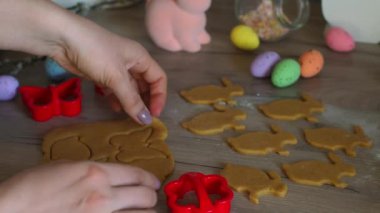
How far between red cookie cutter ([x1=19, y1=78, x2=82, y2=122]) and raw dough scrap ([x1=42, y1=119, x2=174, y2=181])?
4 centimetres

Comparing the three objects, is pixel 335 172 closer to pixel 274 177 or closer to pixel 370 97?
pixel 274 177

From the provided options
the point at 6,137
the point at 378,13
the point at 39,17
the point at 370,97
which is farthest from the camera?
the point at 378,13

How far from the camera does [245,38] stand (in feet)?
3.39

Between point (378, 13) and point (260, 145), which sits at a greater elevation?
point (378, 13)

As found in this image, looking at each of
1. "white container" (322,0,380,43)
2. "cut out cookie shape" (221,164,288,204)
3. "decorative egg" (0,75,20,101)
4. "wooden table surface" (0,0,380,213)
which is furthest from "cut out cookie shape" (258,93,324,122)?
"decorative egg" (0,75,20,101)

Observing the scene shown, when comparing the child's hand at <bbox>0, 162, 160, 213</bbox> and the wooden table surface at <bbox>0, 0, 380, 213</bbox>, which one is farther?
the wooden table surface at <bbox>0, 0, 380, 213</bbox>

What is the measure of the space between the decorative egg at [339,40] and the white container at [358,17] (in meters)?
0.04

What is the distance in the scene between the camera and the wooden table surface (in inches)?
28.0

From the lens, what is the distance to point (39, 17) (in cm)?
70

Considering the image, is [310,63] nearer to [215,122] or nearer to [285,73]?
[285,73]

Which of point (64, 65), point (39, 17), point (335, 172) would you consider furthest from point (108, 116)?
point (335, 172)

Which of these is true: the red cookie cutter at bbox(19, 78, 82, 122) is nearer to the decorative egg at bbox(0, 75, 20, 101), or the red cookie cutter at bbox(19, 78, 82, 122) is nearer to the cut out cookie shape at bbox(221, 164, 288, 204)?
the decorative egg at bbox(0, 75, 20, 101)

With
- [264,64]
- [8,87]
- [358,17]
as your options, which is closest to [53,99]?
[8,87]

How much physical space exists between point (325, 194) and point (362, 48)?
458mm
